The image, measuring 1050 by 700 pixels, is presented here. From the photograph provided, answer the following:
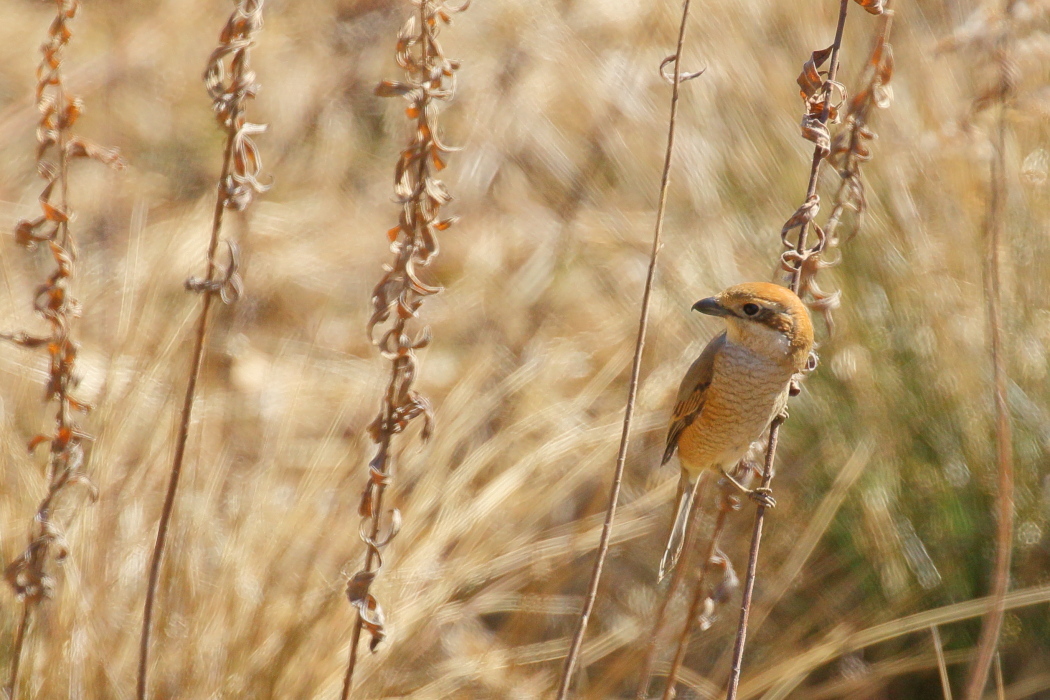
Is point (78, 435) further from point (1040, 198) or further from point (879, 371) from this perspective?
point (1040, 198)

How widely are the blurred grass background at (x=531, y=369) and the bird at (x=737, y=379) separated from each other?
2.18 feet

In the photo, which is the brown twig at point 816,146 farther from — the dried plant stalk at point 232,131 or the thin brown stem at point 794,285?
the dried plant stalk at point 232,131

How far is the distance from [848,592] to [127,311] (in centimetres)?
262

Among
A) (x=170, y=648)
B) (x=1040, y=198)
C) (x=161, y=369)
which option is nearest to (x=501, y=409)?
(x=161, y=369)

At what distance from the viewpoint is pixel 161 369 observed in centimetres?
345

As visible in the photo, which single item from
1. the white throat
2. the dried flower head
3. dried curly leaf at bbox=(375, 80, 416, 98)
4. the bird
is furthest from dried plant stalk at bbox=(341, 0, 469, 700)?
the white throat

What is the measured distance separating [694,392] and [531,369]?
1317 millimetres

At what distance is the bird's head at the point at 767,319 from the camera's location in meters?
2.46

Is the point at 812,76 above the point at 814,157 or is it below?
above

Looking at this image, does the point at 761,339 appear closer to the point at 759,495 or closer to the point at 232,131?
the point at 759,495

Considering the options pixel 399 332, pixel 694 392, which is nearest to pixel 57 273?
pixel 399 332

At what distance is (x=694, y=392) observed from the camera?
2934 mm

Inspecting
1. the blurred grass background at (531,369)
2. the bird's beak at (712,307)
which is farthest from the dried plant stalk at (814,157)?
the blurred grass background at (531,369)

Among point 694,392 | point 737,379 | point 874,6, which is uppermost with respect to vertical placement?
point 874,6
